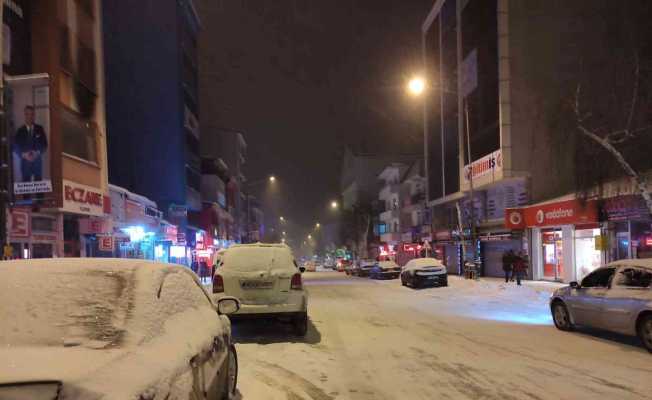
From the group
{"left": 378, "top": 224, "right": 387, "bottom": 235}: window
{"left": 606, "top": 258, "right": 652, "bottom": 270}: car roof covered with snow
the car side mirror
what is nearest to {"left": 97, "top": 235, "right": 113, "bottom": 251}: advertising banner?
the car side mirror

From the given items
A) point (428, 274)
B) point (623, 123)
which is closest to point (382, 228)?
point (428, 274)

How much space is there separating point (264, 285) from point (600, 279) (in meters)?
6.60

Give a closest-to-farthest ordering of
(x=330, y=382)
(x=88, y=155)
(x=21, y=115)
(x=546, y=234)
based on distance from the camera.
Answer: (x=330, y=382) < (x=21, y=115) < (x=88, y=155) < (x=546, y=234)

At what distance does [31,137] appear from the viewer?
22.3 m

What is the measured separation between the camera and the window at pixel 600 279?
414 inches

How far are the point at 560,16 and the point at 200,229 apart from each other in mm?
41546

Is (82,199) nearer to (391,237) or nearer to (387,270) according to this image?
(387,270)

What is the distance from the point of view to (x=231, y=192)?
8444 cm

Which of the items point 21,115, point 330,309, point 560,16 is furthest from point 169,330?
point 560,16

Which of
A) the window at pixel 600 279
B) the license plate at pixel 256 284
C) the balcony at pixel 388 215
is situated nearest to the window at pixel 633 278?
the window at pixel 600 279

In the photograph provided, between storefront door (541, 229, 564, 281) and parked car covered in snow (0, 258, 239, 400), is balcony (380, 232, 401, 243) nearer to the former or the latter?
storefront door (541, 229, 564, 281)

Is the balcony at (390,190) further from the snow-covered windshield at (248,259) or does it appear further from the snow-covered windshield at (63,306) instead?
the snow-covered windshield at (63,306)

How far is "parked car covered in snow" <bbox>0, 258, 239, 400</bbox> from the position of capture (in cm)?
254

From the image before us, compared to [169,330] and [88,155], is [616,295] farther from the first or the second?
[88,155]
